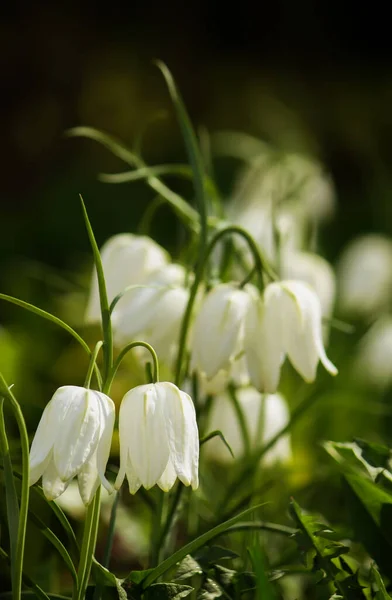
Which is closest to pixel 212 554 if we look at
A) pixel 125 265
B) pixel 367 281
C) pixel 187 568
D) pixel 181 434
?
pixel 187 568

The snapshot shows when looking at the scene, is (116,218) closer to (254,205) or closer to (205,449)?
(254,205)

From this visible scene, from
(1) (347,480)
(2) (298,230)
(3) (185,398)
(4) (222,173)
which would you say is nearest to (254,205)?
(2) (298,230)

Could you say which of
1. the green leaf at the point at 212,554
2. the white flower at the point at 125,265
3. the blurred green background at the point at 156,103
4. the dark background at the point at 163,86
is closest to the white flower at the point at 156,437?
the green leaf at the point at 212,554

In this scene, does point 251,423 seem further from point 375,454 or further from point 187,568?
point 187,568

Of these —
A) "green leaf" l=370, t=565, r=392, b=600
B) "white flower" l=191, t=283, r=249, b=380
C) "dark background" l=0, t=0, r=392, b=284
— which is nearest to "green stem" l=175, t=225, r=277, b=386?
"white flower" l=191, t=283, r=249, b=380

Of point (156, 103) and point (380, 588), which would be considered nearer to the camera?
point (380, 588)
